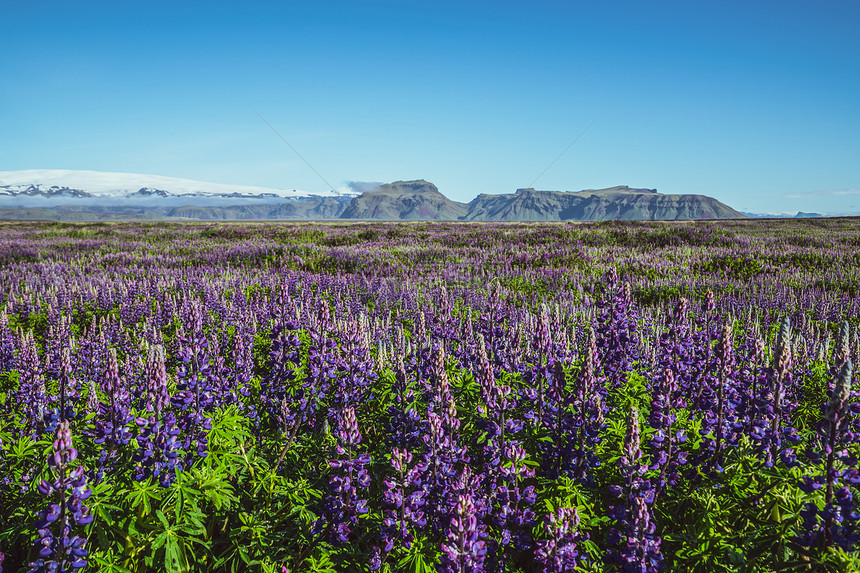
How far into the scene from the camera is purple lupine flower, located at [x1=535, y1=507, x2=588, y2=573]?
2156 millimetres

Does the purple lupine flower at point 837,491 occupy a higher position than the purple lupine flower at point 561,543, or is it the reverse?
the purple lupine flower at point 837,491

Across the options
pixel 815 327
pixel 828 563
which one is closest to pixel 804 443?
pixel 828 563

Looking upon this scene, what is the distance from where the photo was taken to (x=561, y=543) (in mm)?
2205

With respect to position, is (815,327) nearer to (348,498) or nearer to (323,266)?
(348,498)

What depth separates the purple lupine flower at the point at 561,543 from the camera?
216cm

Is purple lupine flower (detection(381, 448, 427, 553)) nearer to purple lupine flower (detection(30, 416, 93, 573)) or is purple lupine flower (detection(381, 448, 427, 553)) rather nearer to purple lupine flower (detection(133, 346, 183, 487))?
purple lupine flower (detection(133, 346, 183, 487))

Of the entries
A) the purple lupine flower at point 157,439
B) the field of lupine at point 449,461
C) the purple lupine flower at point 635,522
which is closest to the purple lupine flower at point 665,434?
the field of lupine at point 449,461

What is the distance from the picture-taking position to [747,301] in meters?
10.7

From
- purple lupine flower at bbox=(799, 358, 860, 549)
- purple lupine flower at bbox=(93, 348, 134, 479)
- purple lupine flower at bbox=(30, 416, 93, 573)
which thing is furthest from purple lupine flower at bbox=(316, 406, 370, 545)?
purple lupine flower at bbox=(799, 358, 860, 549)

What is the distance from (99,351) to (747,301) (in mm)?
13225

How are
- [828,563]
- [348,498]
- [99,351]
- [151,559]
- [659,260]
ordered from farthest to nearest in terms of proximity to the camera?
[659,260] < [99,351] < [348,498] < [151,559] < [828,563]

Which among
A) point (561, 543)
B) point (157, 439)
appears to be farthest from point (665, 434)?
point (157, 439)

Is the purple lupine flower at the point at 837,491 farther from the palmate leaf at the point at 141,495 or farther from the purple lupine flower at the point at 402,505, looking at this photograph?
the palmate leaf at the point at 141,495

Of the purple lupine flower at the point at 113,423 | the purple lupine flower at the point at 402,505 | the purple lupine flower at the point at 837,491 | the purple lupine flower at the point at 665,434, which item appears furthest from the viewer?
the purple lupine flower at the point at 113,423
